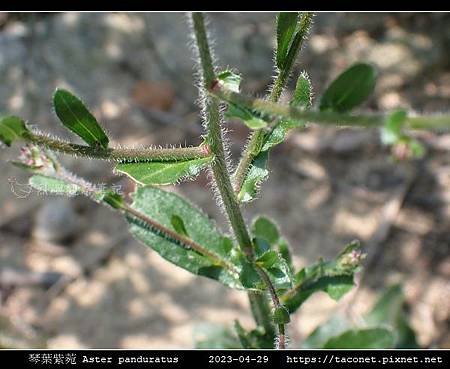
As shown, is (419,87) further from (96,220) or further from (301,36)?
(301,36)

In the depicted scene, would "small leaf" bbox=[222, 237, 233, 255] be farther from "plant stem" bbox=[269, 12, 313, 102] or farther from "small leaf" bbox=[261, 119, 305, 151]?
"plant stem" bbox=[269, 12, 313, 102]

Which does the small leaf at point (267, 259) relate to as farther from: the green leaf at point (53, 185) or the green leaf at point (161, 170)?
the green leaf at point (53, 185)

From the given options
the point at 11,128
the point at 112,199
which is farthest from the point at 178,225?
the point at 11,128

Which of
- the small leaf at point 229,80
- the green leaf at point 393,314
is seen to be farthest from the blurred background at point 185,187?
the small leaf at point 229,80

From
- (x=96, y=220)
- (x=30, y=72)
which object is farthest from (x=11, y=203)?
(x=30, y=72)

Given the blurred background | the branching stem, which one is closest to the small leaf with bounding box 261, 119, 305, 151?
the branching stem
